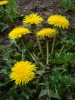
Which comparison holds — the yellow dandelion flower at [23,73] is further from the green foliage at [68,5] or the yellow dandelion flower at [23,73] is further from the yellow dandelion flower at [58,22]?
the green foliage at [68,5]

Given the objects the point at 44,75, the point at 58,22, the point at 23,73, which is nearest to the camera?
the point at 23,73

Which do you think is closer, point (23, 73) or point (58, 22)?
point (23, 73)

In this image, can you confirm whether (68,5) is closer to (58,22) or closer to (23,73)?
(58,22)

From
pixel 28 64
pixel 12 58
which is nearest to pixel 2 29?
pixel 12 58

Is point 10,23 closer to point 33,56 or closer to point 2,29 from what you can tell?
point 2,29

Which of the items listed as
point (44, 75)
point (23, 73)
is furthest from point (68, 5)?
point (23, 73)

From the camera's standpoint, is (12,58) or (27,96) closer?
(27,96)

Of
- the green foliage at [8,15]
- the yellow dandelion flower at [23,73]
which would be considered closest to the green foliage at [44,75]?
the yellow dandelion flower at [23,73]

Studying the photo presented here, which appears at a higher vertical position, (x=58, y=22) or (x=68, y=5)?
(x=58, y=22)
